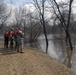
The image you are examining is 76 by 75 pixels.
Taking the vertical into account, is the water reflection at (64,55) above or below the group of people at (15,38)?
below

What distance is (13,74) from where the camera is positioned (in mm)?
13258

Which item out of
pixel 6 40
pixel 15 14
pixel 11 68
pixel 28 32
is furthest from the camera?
pixel 15 14

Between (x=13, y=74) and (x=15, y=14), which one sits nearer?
(x=13, y=74)

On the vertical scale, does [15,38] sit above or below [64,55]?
above

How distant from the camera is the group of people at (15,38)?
19.7 meters

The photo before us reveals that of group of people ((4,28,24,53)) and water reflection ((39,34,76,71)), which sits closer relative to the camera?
group of people ((4,28,24,53))

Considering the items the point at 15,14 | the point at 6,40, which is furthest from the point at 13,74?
the point at 15,14

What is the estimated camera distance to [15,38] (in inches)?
835

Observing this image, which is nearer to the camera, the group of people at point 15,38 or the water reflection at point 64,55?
the group of people at point 15,38

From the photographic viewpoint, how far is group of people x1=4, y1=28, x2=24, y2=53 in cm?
1971

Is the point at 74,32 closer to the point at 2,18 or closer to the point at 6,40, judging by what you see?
the point at 2,18

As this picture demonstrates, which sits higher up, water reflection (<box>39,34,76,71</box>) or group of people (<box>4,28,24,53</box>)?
group of people (<box>4,28,24,53</box>)

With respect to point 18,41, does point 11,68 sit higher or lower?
lower

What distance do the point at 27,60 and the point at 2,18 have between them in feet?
144
